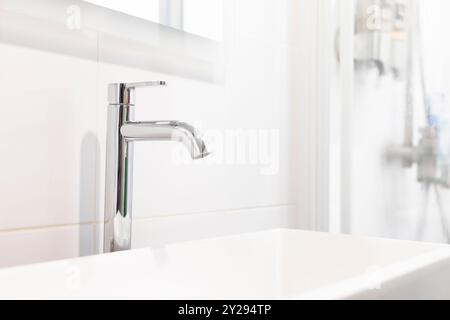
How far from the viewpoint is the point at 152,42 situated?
107 centimetres

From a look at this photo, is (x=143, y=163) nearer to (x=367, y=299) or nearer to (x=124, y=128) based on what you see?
(x=124, y=128)

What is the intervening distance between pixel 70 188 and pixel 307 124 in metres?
0.72

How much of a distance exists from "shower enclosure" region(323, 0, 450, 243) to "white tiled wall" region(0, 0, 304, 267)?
12 cm

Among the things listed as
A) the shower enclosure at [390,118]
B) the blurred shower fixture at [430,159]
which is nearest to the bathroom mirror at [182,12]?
the shower enclosure at [390,118]

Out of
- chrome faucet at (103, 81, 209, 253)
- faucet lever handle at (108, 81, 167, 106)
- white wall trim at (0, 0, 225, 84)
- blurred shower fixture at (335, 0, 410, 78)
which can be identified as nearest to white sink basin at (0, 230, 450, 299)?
chrome faucet at (103, 81, 209, 253)

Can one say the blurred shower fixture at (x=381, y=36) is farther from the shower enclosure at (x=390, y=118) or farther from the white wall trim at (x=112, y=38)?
the white wall trim at (x=112, y=38)

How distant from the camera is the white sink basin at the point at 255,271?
647 millimetres

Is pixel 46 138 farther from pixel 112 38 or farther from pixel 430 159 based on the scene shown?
pixel 430 159

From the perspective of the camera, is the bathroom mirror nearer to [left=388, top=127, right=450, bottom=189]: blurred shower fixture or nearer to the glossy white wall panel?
the glossy white wall panel

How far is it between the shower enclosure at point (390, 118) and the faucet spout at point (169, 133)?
70 cm

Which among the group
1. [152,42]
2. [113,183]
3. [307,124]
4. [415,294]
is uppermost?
[152,42]

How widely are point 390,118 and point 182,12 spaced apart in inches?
22.9

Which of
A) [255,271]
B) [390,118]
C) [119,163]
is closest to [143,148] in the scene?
[119,163]
